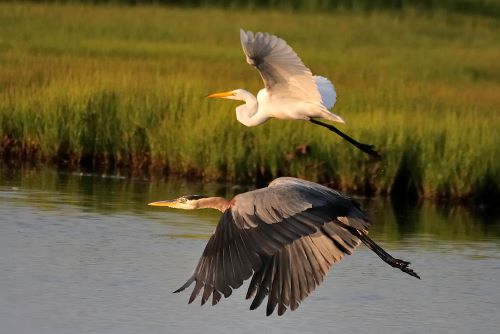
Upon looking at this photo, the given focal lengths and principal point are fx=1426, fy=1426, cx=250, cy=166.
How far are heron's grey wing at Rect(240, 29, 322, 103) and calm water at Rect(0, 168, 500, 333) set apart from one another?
4.68ft

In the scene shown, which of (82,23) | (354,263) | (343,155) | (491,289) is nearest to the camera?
(491,289)

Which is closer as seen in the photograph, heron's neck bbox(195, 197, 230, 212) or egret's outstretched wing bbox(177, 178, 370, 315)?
egret's outstretched wing bbox(177, 178, 370, 315)

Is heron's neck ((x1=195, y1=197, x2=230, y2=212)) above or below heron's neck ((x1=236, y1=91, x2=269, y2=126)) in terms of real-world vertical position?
below

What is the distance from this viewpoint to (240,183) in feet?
45.3

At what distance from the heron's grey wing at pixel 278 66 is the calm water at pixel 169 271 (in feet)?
4.68

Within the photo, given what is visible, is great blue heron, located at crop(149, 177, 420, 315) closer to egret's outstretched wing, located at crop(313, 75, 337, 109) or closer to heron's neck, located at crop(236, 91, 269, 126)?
heron's neck, located at crop(236, 91, 269, 126)

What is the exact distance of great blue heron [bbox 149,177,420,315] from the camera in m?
6.97

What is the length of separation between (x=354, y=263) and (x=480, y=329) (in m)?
2.25

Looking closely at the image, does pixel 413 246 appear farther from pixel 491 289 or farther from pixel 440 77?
pixel 440 77

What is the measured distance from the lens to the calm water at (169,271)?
873cm

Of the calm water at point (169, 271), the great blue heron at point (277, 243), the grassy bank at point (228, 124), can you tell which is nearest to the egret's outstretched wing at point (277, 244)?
the great blue heron at point (277, 243)

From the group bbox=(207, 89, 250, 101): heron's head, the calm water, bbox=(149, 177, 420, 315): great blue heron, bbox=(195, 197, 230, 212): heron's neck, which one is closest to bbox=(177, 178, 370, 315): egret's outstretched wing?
bbox=(149, 177, 420, 315): great blue heron

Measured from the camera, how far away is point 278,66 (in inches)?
345

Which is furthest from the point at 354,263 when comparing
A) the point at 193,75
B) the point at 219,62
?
the point at 219,62
